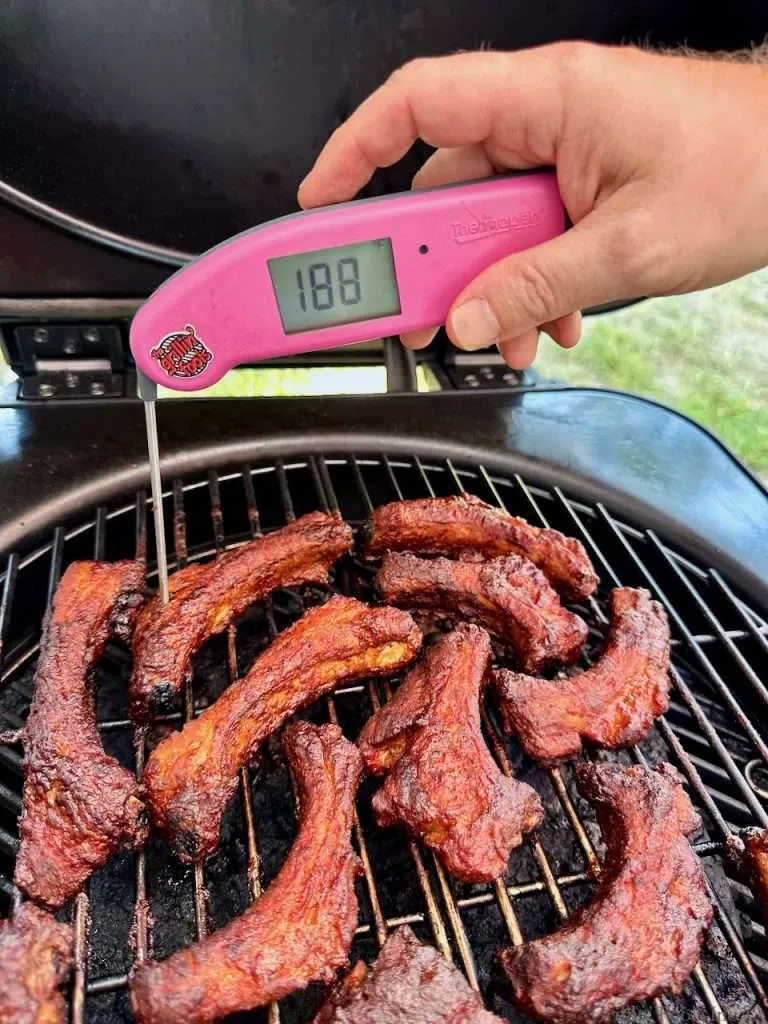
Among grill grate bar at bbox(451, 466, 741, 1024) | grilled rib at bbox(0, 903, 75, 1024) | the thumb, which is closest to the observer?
grilled rib at bbox(0, 903, 75, 1024)

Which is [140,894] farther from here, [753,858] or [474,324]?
[474,324]

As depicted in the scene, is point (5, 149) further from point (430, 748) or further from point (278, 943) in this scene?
point (278, 943)

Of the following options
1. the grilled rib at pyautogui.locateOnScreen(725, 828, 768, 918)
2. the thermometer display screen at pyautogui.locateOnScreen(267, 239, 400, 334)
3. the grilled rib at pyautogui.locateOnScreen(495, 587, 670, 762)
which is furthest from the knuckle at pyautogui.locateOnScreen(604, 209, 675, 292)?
the grilled rib at pyautogui.locateOnScreen(725, 828, 768, 918)

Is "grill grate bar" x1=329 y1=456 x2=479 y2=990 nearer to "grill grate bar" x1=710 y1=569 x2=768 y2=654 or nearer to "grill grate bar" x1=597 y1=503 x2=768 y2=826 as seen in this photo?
"grill grate bar" x1=597 y1=503 x2=768 y2=826

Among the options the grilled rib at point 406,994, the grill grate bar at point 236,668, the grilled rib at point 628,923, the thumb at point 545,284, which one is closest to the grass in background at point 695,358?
the grill grate bar at point 236,668

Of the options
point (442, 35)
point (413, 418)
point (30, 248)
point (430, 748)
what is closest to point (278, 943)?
point (430, 748)
